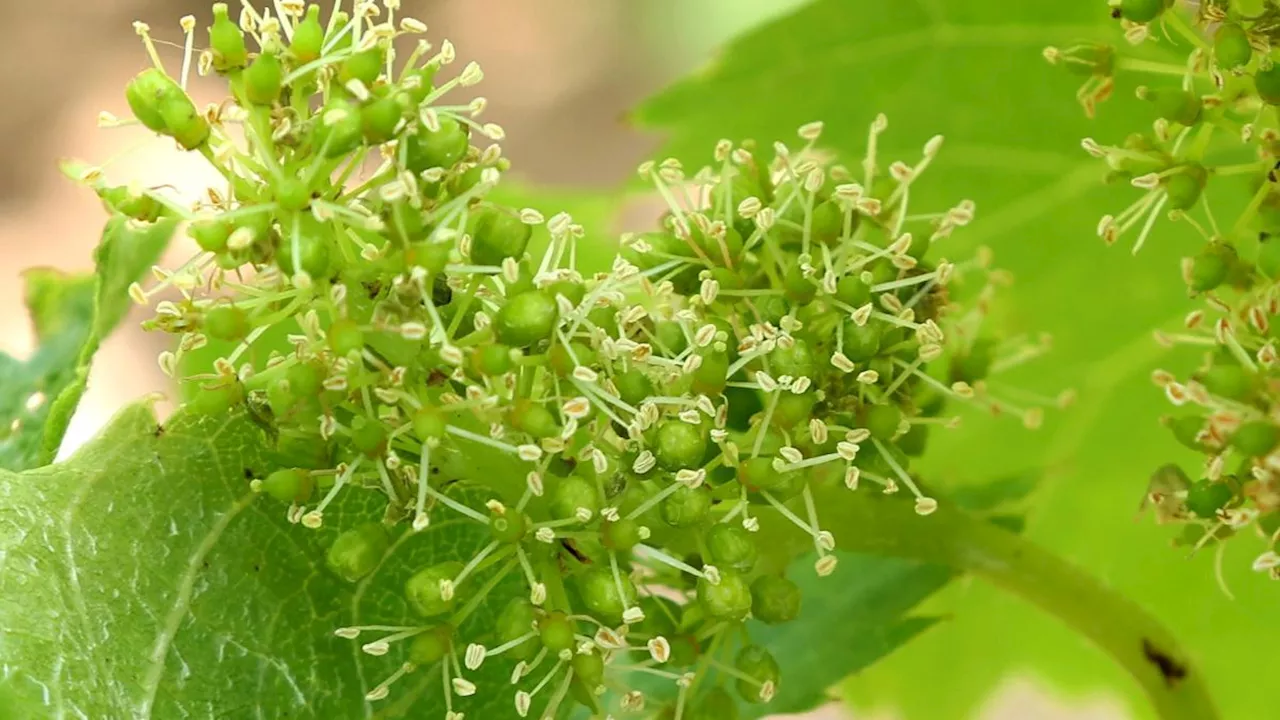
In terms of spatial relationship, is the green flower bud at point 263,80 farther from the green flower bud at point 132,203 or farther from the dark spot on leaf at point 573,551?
the dark spot on leaf at point 573,551

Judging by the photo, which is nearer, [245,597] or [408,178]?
[408,178]

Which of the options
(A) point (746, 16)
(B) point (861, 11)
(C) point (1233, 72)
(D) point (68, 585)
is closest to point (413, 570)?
(D) point (68, 585)

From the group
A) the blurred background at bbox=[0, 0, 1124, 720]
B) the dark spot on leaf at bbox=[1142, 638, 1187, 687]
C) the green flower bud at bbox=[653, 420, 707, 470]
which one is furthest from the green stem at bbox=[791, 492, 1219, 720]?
the blurred background at bbox=[0, 0, 1124, 720]

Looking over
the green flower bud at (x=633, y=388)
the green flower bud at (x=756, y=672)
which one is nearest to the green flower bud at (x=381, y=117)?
the green flower bud at (x=633, y=388)

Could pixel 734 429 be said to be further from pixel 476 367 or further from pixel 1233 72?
pixel 1233 72

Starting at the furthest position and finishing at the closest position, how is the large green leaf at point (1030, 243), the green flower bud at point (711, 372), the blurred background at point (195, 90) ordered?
the blurred background at point (195, 90) → the large green leaf at point (1030, 243) → the green flower bud at point (711, 372)

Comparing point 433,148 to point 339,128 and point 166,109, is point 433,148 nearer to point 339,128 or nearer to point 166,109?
point 339,128

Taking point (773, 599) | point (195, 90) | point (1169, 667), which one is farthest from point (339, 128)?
point (195, 90)
